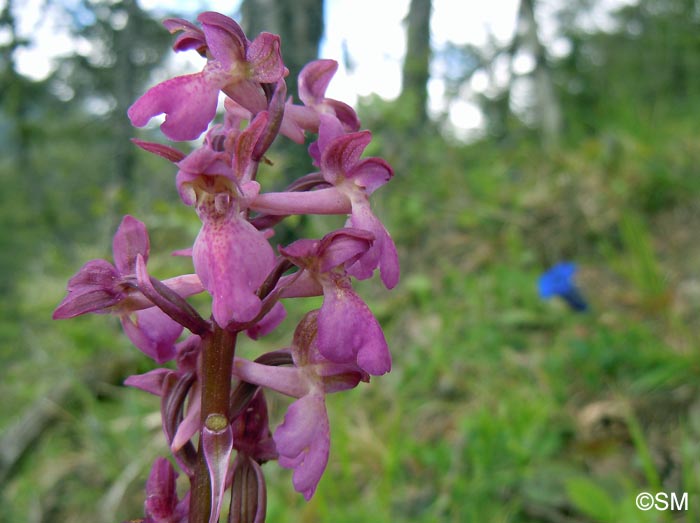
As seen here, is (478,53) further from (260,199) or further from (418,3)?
(260,199)

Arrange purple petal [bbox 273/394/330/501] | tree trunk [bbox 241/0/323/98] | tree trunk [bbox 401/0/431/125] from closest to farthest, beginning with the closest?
purple petal [bbox 273/394/330/501]
tree trunk [bbox 241/0/323/98]
tree trunk [bbox 401/0/431/125]

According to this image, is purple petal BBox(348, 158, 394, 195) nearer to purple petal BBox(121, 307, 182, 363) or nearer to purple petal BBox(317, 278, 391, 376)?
purple petal BBox(317, 278, 391, 376)

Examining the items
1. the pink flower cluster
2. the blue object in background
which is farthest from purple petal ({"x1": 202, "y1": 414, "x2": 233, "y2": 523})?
the blue object in background

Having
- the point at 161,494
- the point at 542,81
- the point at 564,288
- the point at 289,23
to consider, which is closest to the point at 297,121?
the point at 161,494

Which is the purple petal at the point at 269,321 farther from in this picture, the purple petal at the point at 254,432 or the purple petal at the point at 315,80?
the purple petal at the point at 315,80

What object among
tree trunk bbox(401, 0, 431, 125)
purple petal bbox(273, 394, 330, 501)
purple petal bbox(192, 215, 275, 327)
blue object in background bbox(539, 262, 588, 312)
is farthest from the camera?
tree trunk bbox(401, 0, 431, 125)
